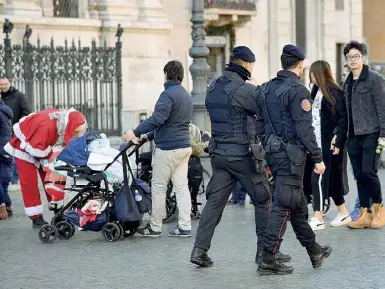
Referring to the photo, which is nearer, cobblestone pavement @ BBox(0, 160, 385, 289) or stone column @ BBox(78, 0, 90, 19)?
cobblestone pavement @ BBox(0, 160, 385, 289)

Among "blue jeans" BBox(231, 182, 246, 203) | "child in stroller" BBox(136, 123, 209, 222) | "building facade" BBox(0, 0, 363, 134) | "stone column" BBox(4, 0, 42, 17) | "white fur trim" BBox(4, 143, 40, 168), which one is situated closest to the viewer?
"white fur trim" BBox(4, 143, 40, 168)

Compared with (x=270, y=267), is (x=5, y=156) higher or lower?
higher

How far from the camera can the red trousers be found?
12312mm

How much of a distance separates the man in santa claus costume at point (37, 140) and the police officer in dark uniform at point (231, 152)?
276 centimetres

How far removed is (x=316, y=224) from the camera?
469 inches

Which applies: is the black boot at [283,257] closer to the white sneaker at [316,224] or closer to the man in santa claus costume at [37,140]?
the white sneaker at [316,224]

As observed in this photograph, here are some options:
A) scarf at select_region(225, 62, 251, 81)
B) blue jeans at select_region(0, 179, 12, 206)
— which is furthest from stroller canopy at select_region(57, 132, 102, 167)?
scarf at select_region(225, 62, 251, 81)

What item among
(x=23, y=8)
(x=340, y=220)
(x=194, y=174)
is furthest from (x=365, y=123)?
(x=23, y=8)

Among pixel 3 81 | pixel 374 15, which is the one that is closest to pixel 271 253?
pixel 3 81

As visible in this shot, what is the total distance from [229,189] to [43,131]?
298 centimetres

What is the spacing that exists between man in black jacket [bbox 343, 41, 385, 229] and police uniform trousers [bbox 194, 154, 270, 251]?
7.45 ft

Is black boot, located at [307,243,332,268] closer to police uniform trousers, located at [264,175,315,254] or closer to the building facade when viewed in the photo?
police uniform trousers, located at [264,175,315,254]

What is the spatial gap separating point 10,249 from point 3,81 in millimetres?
5296

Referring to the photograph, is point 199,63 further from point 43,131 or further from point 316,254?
point 316,254
